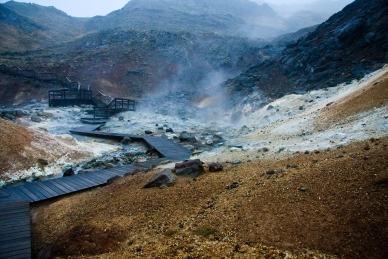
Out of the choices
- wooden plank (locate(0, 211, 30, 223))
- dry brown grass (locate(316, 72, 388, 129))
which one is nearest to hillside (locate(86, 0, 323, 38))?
dry brown grass (locate(316, 72, 388, 129))

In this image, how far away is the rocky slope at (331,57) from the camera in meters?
17.7

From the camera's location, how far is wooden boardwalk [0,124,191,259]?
Answer: 14.1ft

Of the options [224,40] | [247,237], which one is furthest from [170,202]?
[224,40]

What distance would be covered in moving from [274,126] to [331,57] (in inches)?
473

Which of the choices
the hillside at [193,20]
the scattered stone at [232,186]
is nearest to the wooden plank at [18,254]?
the scattered stone at [232,186]

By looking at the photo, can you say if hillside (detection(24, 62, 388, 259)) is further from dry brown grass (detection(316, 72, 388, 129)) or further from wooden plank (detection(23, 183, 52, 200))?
dry brown grass (detection(316, 72, 388, 129))

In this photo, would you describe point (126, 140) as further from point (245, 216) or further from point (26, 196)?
point (245, 216)

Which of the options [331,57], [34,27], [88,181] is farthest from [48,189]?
[34,27]

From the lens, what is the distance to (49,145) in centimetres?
995

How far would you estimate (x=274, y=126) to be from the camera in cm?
1238

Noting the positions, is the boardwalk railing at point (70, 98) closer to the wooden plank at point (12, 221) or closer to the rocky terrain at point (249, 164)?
the rocky terrain at point (249, 164)

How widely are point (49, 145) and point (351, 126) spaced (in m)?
10.5

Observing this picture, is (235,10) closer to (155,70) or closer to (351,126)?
(155,70)

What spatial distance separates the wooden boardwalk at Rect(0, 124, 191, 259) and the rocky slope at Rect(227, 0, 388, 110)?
43.4 feet
